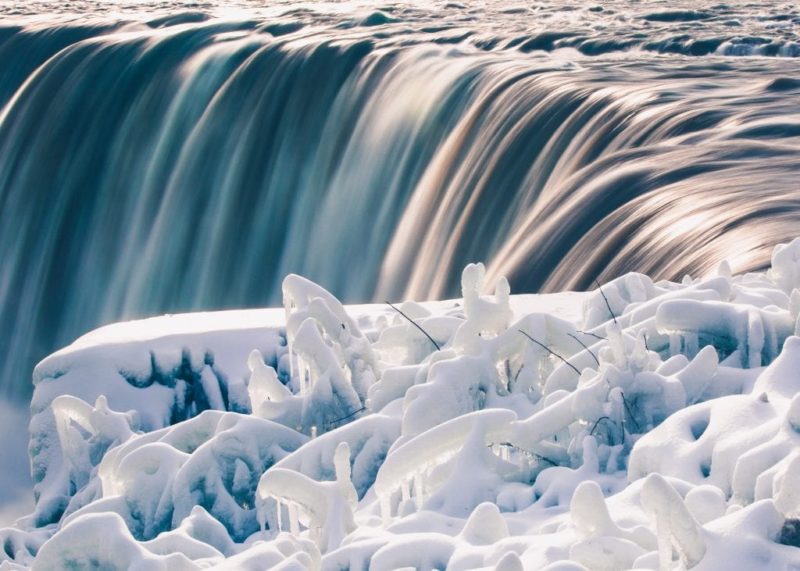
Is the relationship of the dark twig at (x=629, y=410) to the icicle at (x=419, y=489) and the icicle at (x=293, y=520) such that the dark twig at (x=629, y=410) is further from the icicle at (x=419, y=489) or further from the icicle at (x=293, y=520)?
the icicle at (x=293, y=520)

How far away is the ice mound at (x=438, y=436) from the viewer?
4.01m

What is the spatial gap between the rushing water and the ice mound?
11.2ft

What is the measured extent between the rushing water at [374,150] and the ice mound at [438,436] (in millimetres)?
3405

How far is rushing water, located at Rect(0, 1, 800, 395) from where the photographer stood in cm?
1098

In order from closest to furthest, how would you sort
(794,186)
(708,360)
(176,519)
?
(708,360), (176,519), (794,186)

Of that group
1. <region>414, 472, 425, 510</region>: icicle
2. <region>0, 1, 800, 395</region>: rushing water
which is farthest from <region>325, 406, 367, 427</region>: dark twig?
<region>0, 1, 800, 395</region>: rushing water

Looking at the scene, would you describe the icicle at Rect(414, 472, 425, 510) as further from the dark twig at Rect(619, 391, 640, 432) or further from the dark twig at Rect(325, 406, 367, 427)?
the dark twig at Rect(325, 406, 367, 427)

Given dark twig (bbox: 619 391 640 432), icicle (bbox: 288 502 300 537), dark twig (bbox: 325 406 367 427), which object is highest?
dark twig (bbox: 619 391 640 432)

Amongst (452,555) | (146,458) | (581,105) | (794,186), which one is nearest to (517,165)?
(581,105)

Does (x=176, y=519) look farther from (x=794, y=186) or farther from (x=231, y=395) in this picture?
(x=794, y=186)

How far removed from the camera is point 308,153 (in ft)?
54.2

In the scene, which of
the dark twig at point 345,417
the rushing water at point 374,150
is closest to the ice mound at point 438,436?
the dark twig at point 345,417

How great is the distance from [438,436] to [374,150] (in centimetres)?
1114

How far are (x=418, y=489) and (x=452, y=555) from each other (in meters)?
0.62
